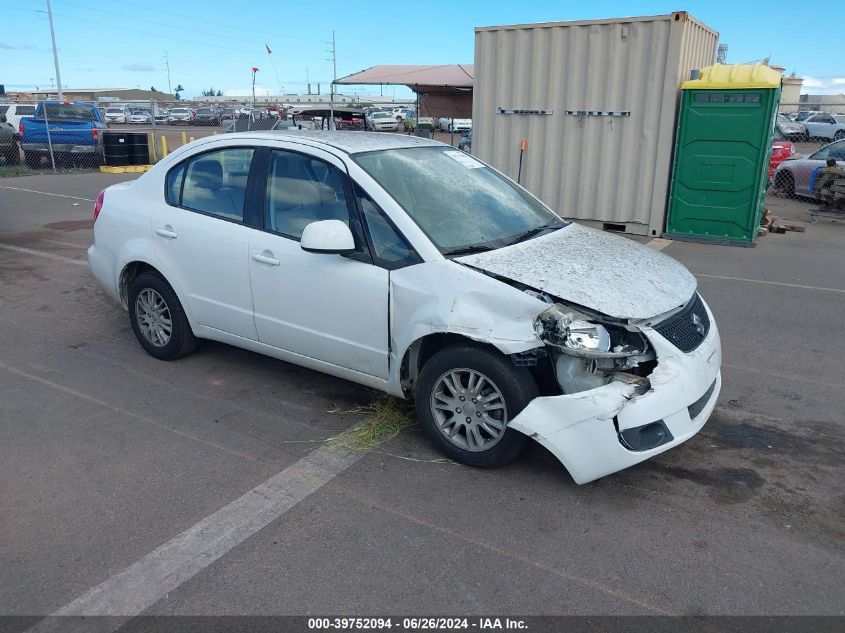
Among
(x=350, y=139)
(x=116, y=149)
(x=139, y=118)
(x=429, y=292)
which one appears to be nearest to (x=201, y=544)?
(x=429, y=292)

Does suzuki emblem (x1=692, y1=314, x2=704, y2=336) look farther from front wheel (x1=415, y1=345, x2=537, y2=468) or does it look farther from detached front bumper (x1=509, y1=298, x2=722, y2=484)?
front wheel (x1=415, y1=345, x2=537, y2=468)

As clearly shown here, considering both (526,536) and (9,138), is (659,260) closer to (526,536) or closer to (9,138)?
(526,536)

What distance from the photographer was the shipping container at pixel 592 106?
1027 centimetres

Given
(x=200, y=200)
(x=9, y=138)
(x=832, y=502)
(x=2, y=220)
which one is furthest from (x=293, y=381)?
(x=9, y=138)

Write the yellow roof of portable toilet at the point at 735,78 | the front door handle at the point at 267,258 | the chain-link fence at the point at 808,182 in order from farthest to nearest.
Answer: the chain-link fence at the point at 808,182 → the yellow roof of portable toilet at the point at 735,78 → the front door handle at the point at 267,258

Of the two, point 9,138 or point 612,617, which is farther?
point 9,138

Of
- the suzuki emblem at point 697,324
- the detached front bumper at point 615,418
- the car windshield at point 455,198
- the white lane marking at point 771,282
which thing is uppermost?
the car windshield at point 455,198

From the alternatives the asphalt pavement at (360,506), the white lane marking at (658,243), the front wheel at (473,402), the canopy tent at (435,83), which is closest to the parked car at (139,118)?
the canopy tent at (435,83)

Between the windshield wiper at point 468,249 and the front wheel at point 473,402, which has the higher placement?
the windshield wiper at point 468,249

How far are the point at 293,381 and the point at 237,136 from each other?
1.77m

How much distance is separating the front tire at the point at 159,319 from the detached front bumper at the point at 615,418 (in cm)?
287

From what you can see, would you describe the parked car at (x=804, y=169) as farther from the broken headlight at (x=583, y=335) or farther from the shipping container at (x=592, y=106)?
the broken headlight at (x=583, y=335)

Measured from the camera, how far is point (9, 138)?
20.5m

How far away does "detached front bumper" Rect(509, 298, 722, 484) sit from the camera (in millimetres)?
3383
